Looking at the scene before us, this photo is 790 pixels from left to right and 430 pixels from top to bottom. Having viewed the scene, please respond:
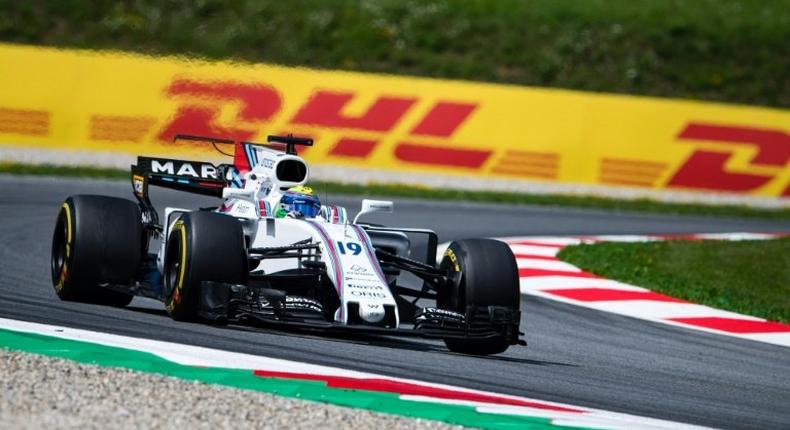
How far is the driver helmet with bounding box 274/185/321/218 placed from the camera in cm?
874

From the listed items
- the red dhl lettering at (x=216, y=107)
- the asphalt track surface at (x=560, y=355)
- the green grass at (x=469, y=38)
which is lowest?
the asphalt track surface at (x=560, y=355)

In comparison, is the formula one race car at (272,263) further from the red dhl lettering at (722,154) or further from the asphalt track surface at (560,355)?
the red dhl lettering at (722,154)

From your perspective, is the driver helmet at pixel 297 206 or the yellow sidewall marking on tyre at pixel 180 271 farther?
the driver helmet at pixel 297 206

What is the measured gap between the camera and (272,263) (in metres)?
8.62

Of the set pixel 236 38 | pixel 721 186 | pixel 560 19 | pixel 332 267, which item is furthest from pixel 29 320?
pixel 560 19

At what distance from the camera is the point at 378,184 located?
19.4 metres

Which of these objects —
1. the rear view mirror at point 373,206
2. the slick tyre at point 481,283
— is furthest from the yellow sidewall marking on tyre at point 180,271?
the slick tyre at point 481,283

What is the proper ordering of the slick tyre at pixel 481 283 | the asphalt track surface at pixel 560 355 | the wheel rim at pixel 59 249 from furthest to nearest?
the wheel rim at pixel 59 249, the slick tyre at pixel 481 283, the asphalt track surface at pixel 560 355

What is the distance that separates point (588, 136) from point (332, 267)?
1211 cm

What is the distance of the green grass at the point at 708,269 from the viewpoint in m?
11.8

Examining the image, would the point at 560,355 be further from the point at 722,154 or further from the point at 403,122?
the point at 722,154

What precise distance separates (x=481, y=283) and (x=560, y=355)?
757 mm

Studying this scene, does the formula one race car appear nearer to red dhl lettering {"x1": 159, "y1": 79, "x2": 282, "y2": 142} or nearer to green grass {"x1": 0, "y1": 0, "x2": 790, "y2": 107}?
red dhl lettering {"x1": 159, "y1": 79, "x2": 282, "y2": 142}

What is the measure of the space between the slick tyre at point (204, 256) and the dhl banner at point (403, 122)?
988 cm
